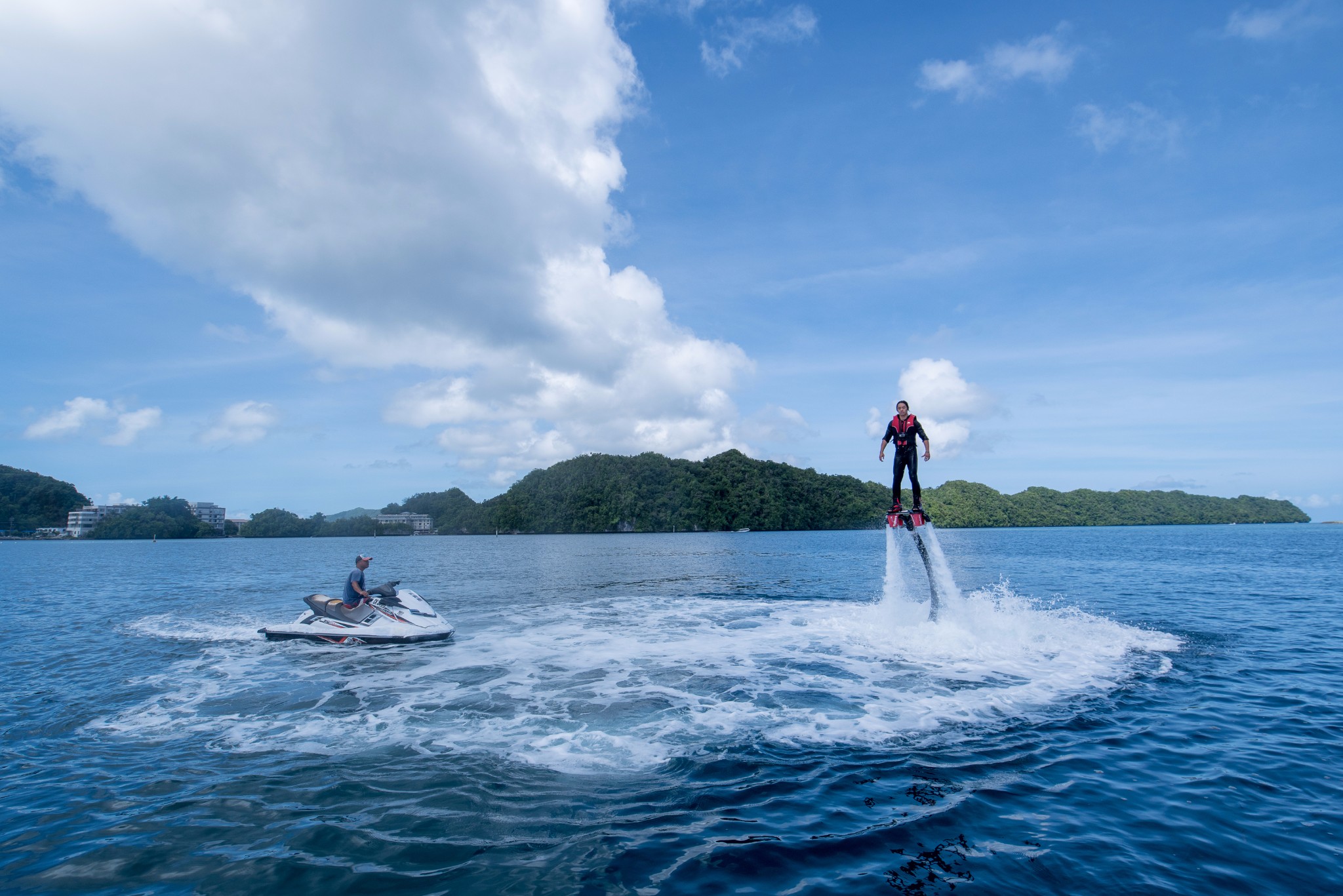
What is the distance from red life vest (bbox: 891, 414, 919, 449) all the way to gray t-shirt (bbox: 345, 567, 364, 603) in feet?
55.7

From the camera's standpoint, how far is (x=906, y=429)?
16875mm

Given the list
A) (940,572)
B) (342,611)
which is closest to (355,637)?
(342,611)

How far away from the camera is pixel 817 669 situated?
55.1 ft

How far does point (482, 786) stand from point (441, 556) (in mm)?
79845

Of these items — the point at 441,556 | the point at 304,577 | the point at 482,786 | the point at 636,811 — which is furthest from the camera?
the point at 441,556

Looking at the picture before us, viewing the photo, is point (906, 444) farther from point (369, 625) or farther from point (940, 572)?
point (369, 625)

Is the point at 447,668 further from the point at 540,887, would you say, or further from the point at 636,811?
the point at 540,887

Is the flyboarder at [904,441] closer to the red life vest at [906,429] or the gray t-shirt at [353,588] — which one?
the red life vest at [906,429]

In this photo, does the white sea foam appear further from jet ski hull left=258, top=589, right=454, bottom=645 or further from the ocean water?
jet ski hull left=258, top=589, right=454, bottom=645

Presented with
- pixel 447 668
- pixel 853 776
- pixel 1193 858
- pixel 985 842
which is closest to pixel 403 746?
pixel 447 668

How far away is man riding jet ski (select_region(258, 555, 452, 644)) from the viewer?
2092cm

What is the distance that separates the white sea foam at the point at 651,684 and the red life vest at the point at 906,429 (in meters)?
5.21

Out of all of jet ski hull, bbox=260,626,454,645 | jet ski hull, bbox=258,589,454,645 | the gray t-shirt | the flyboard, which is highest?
the flyboard

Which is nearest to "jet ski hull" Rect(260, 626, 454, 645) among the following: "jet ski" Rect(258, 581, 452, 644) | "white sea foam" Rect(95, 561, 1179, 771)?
"jet ski" Rect(258, 581, 452, 644)
